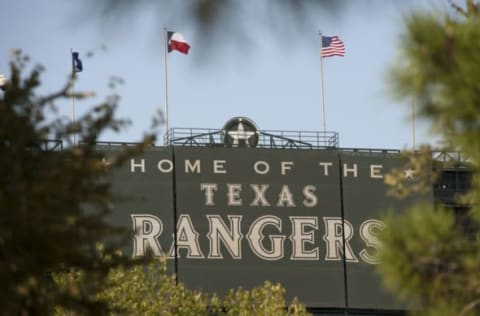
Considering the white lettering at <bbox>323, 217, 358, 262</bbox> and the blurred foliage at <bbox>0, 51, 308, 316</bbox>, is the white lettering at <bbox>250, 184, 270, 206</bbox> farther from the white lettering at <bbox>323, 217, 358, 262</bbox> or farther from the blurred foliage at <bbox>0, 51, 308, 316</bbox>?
the blurred foliage at <bbox>0, 51, 308, 316</bbox>

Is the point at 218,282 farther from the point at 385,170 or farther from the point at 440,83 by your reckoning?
the point at 440,83

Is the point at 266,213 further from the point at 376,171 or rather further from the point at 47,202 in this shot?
the point at 47,202

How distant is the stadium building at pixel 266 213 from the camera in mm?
72312

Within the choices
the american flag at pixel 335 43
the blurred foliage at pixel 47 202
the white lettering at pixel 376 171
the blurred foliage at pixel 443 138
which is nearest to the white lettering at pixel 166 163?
the white lettering at pixel 376 171

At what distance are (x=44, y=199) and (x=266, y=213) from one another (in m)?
57.3

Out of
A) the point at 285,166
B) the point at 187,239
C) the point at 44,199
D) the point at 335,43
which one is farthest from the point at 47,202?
the point at 285,166

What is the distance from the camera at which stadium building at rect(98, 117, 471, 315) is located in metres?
72.3

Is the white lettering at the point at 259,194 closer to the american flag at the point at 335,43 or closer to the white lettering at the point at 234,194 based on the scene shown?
the white lettering at the point at 234,194

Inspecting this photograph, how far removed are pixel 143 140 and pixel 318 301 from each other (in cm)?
5466

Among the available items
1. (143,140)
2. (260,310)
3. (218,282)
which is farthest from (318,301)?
(143,140)

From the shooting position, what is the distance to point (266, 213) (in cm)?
7350

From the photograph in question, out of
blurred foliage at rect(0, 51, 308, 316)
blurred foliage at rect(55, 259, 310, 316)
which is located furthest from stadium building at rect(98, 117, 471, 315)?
blurred foliage at rect(0, 51, 308, 316)

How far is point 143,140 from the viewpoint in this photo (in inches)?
727

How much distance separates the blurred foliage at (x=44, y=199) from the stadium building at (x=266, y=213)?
2098 inches
